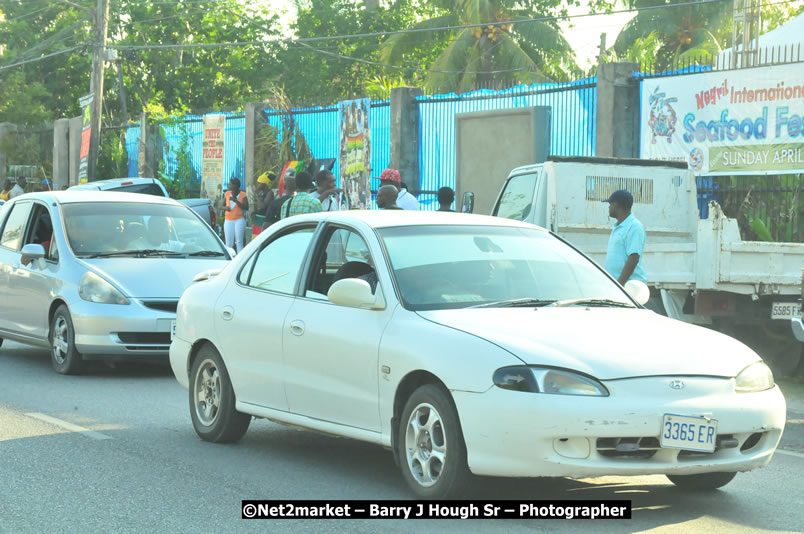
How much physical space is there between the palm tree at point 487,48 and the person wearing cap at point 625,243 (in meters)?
28.9

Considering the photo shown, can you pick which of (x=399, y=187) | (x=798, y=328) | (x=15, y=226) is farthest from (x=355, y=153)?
(x=798, y=328)

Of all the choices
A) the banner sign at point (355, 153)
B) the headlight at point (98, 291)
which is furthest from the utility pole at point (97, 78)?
the headlight at point (98, 291)

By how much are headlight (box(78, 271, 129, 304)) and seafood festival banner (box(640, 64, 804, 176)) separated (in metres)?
9.39

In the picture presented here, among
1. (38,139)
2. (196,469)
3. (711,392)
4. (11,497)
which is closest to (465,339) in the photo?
(711,392)

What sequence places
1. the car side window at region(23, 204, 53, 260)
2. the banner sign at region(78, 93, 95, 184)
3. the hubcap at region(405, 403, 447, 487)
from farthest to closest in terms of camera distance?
the banner sign at region(78, 93, 95, 184)
the car side window at region(23, 204, 53, 260)
the hubcap at region(405, 403, 447, 487)

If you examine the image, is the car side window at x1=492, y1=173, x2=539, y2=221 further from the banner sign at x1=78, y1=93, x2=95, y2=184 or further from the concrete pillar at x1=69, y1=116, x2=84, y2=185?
the concrete pillar at x1=69, y1=116, x2=84, y2=185

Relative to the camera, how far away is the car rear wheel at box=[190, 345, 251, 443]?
305 inches

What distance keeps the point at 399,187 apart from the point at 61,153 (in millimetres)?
28659

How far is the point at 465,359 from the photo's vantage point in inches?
226

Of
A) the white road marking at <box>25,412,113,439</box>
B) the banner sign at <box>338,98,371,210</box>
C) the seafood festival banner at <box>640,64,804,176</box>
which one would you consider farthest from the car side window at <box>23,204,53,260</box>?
the banner sign at <box>338,98,371,210</box>

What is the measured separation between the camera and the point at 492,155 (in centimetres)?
2092

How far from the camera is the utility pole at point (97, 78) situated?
3098 cm

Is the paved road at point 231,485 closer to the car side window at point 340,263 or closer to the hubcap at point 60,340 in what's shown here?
the car side window at point 340,263

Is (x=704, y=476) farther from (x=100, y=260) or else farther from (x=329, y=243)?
(x=100, y=260)
